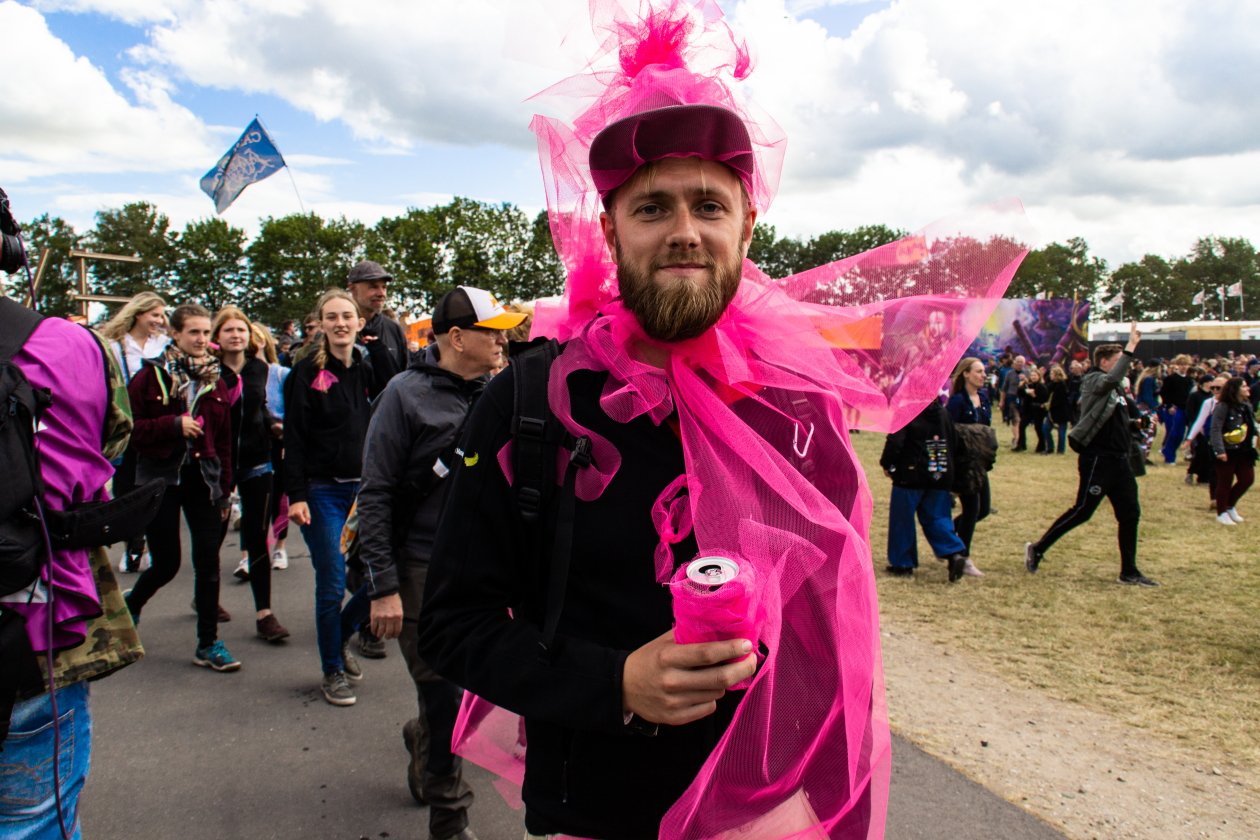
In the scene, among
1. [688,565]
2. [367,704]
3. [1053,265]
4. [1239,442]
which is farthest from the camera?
[1053,265]

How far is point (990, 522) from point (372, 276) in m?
8.09

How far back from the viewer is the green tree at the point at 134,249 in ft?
238

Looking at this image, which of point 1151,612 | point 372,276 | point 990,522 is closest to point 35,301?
point 372,276

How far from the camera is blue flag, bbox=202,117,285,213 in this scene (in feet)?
40.9

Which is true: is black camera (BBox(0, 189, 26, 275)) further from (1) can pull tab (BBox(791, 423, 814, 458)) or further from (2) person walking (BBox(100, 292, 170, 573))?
(2) person walking (BBox(100, 292, 170, 573))

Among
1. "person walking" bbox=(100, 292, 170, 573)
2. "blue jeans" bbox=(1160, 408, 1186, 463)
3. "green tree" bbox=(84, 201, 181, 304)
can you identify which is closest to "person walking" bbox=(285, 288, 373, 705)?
"person walking" bbox=(100, 292, 170, 573)

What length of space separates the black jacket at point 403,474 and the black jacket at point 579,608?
200 cm

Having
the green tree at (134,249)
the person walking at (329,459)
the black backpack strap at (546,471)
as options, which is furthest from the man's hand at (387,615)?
the green tree at (134,249)

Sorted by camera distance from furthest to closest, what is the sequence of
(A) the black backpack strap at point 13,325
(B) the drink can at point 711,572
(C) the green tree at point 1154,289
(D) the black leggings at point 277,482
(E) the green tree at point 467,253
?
(C) the green tree at point 1154,289, (E) the green tree at point 467,253, (D) the black leggings at point 277,482, (A) the black backpack strap at point 13,325, (B) the drink can at point 711,572

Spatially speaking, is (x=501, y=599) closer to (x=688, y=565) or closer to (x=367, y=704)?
(x=688, y=565)

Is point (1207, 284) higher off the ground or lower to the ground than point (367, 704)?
higher

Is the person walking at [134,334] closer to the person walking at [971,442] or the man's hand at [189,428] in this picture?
the man's hand at [189,428]

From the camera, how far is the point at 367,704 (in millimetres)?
4676

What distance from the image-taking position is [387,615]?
3447 millimetres
